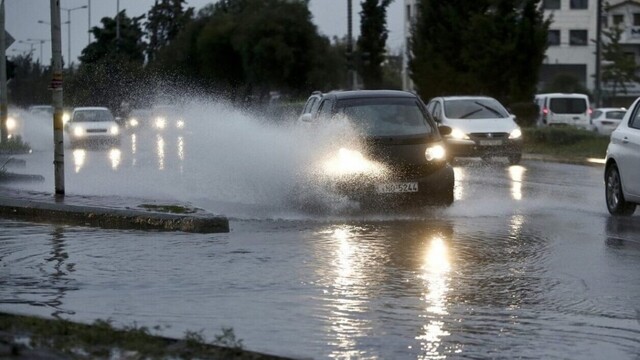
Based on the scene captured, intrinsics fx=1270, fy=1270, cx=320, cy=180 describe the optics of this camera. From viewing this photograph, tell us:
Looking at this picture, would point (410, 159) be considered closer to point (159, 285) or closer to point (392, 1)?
point (159, 285)

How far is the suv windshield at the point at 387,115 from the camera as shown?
16.5 m

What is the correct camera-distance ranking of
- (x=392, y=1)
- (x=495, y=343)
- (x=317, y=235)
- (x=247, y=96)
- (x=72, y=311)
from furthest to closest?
(x=247, y=96) → (x=392, y=1) → (x=317, y=235) → (x=72, y=311) → (x=495, y=343)

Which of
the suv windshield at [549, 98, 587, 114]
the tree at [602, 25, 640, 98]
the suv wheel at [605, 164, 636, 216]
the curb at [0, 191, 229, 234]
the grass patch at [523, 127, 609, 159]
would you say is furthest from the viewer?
the tree at [602, 25, 640, 98]

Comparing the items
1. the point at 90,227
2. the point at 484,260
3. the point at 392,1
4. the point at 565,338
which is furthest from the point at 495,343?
the point at 392,1

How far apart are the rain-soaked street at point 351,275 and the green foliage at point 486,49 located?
25.6 m

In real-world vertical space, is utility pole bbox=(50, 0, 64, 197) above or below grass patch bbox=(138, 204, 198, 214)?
above

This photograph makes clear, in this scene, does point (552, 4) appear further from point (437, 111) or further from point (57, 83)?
point (57, 83)

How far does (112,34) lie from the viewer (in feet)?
306

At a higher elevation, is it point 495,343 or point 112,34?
point 112,34

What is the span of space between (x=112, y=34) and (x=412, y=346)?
88.1 metres

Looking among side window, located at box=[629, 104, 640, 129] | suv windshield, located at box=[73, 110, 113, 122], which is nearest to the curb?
side window, located at box=[629, 104, 640, 129]

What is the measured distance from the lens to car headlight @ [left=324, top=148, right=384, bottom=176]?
15.9 metres

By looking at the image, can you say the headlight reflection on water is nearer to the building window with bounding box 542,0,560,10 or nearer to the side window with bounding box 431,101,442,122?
the side window with bounding box 431,101,442,122

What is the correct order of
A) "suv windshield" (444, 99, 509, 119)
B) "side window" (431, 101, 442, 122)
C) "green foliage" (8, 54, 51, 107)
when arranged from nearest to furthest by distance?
"suv windshield" (444, 99, 509, 119) → "side window" (431, 101, 442, 122) → "green foliage" (8, 54, 51, 107)
